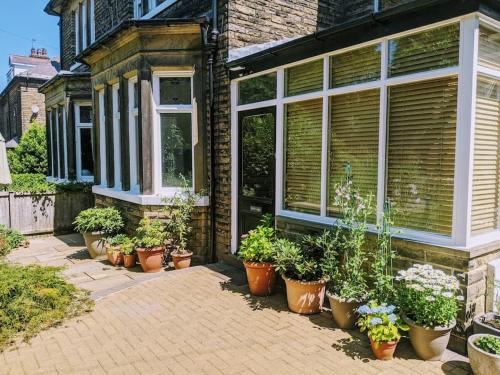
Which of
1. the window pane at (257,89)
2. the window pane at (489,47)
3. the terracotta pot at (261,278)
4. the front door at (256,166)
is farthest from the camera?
the front door at (256,166)

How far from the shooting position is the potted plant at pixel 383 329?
3.63m

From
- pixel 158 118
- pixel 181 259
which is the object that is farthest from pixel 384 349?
pixel 158 118

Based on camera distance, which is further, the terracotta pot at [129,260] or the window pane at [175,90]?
the window pane at [175,90]

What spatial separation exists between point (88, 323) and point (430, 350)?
3.77 metres

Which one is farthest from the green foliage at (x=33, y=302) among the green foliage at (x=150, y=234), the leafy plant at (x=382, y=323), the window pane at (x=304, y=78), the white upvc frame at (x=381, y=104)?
the window pane at (x=304, y=78)

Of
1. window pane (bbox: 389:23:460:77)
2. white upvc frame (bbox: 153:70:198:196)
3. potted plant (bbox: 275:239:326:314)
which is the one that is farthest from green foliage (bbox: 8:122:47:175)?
window pane (bbox: 389:23:460:77)

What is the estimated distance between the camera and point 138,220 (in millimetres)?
7469

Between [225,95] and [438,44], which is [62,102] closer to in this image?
[225,95]

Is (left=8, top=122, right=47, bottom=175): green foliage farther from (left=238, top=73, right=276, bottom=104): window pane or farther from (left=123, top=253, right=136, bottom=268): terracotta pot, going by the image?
(left=238, top=73, right=276, bottom=104): window pane

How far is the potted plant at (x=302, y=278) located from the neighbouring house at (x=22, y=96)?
20411mm

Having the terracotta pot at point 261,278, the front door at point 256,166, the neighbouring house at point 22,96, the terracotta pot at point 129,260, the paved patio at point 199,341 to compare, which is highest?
the neighbouring house at point 22,96

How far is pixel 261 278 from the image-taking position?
17.3 feet

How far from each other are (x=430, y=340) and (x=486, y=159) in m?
1.97

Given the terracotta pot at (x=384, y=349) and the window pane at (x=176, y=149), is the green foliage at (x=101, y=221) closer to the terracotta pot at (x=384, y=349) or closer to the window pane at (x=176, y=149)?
the window pane at (x=176, y=149)
